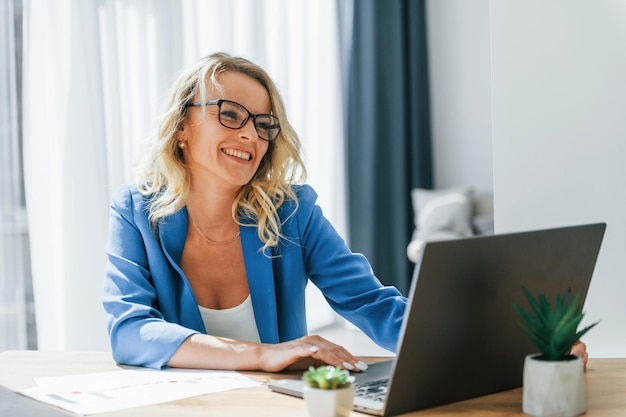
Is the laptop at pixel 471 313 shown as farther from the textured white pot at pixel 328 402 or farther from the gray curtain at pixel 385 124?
the gray curtain at pixel 385 124

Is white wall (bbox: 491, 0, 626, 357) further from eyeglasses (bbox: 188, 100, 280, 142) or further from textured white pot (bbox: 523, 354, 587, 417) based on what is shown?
textured white pot (bbox: 523, 354, 587, 417)

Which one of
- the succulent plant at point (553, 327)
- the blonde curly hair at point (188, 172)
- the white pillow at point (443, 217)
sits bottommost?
the white pillow at point (443, 217)

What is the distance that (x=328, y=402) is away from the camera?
1096 mm

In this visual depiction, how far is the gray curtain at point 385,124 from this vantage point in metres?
5.87

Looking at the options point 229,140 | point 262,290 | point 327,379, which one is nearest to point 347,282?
point 262,290

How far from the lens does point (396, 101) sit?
19.7ft

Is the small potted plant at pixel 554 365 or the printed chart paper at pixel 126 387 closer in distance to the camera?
the small potted plant at pixel 554 365

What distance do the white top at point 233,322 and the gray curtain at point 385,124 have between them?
397 centimetres

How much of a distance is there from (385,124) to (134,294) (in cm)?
450

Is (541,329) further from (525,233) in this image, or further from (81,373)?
(81,373)

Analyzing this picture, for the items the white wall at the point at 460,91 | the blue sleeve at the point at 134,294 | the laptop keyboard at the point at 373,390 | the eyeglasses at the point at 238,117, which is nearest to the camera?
the laptop keyboard at the point at 373,390

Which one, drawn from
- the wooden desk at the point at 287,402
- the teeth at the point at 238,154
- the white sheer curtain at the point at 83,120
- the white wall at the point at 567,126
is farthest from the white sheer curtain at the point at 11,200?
the white wall at the point at 567,126

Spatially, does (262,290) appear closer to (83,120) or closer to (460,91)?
(83,120)

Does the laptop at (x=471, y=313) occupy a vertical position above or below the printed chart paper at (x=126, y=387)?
above
